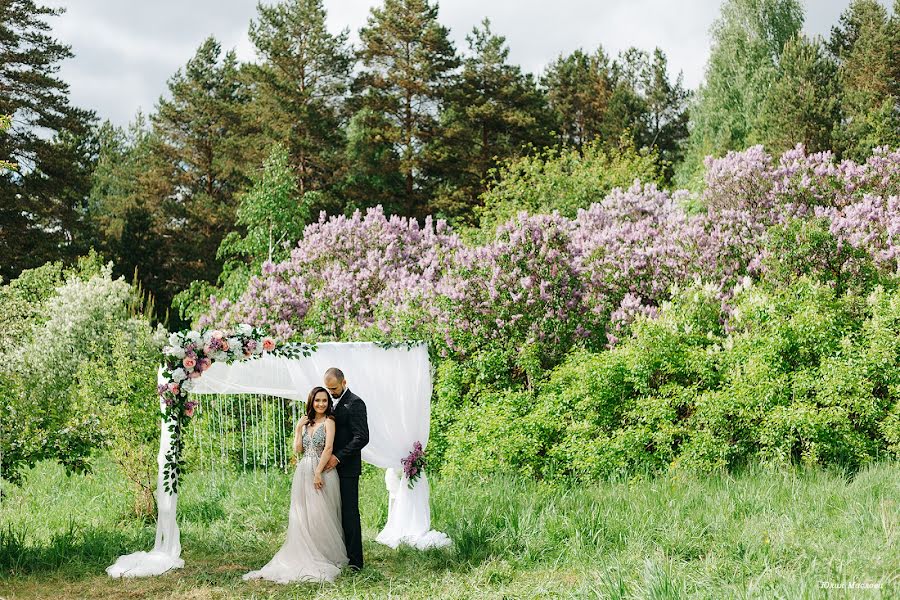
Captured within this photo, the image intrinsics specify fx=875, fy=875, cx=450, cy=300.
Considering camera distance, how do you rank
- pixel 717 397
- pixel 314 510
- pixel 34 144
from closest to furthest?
pixel 314 510, pixel 717 397, pixel 34 144

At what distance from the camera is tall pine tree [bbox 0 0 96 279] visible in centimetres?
2130

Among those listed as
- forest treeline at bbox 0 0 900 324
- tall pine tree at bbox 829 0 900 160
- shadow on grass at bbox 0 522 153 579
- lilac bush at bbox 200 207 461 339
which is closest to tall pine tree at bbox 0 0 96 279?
forest treeline at bbox 0 0 900 324

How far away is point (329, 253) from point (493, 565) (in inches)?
269

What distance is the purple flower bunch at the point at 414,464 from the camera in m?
7.47

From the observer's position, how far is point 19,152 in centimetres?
2180

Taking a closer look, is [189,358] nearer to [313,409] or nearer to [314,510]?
[313,409]

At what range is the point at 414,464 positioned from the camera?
24.6 feet

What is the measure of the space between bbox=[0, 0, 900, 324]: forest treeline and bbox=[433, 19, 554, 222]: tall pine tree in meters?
0.06

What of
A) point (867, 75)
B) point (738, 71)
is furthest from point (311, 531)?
point (867, 75)

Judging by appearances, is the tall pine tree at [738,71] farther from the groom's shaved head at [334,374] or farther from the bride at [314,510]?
the bride at [314,510]

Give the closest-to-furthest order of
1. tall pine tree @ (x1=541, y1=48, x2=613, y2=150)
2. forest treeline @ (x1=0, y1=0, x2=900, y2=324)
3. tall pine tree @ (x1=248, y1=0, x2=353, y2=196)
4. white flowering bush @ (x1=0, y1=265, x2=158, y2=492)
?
1. white flowering bush @ (x1=0, y1=265, x2=158, y2=492)
2. forest treeline @ (x1=0, y1=0, x2=900, y2=324)
3. tall pine tree @ (x1=248, y1=0, x2=353, y2=196)
4. tall pine tree @ (x1=541, y1=48, x2=613, y2=150)

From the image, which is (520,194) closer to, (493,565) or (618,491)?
(618,491)

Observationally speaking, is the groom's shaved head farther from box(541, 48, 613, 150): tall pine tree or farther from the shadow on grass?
box(541, 48, 613, 150): tall pine tree

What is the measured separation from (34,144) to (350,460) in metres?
18.7
